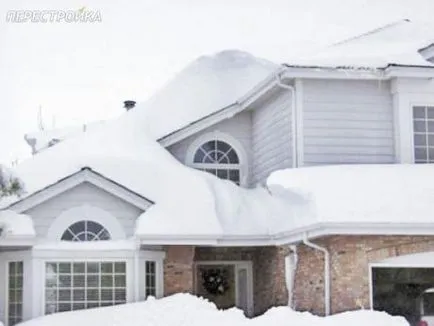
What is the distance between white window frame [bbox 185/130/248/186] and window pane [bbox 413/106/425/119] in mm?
3719

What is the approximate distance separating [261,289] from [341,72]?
13.7 ft

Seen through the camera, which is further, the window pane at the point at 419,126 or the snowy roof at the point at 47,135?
the snowy roof at the point at 47,135

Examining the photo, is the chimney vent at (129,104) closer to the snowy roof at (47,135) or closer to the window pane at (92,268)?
the snowy roof at (47,135)

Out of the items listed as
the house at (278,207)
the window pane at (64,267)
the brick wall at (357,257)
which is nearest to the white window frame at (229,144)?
the house at (278,207)

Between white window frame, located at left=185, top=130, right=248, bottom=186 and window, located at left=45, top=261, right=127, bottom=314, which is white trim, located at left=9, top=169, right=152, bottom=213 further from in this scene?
white window frame, located at left=185, top=130, right=248, bottom=186

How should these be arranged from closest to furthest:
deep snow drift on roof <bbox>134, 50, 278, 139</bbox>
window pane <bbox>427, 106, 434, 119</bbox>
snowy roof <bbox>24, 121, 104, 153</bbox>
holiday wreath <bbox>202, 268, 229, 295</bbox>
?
1. window pane <bbox>427, 106, 434, 119</bbox>
2. holiday wreath <bbox>202, 268, 229, 295</bbox>
3. deep snow drift on roof <bbox>134, 50, 278, 139</bbox>
4. snowy roof <bbox>24, 121, 104, 153</bbox>

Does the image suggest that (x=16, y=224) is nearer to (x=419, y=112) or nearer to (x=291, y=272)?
(x=291, y=272)

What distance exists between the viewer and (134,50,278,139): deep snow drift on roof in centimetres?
A: 2002

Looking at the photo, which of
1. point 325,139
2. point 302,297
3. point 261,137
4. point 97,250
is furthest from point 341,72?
point 97,250

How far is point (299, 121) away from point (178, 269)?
322 centimetres

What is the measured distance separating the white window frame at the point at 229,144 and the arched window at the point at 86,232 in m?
3.35

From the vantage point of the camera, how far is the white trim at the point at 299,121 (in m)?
15.5

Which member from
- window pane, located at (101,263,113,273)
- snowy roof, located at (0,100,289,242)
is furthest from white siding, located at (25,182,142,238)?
window pane, located at (101,263,113,273)

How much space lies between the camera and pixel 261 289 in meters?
16.8
